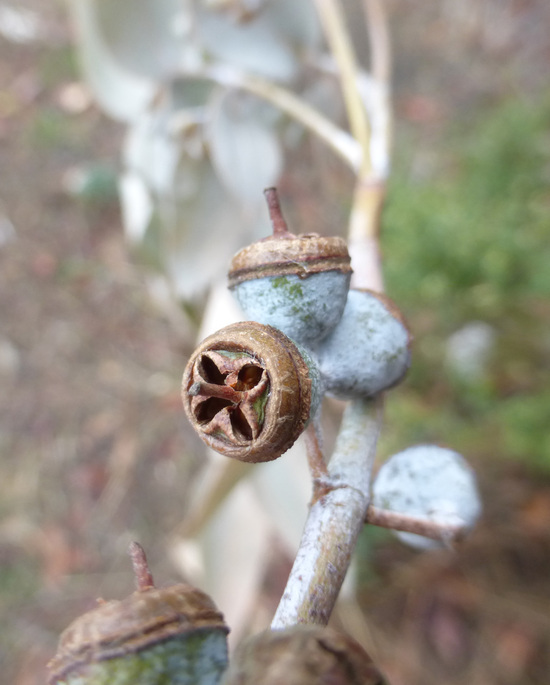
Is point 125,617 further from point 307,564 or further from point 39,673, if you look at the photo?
point 39,673

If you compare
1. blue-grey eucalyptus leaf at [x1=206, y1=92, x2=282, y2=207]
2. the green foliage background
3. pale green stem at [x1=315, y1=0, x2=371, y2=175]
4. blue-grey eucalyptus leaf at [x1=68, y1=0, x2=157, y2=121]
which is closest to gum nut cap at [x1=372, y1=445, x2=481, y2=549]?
pale green stem at [x1=315, y1=0, x2=371, y2=175]

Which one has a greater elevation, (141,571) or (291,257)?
(291,257)

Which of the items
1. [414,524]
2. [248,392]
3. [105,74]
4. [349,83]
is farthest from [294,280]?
[105,74]

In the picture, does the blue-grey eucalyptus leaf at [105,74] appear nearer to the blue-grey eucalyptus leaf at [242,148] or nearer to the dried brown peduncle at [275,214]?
the blue-grey eucalyptus leaf at [242,148]

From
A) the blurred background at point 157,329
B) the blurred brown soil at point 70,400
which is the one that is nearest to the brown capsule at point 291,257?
the blurred background at point 157,329

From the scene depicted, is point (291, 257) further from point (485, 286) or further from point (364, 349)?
point (485, 286)

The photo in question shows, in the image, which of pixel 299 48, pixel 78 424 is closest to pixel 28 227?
pixel 78 424
